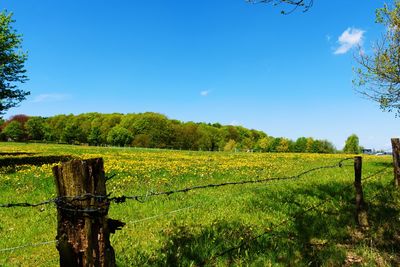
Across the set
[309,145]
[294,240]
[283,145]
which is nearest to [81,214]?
[294,240]

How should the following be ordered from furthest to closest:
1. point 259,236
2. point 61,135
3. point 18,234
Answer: point 61,135, point 18,234, point 259,236

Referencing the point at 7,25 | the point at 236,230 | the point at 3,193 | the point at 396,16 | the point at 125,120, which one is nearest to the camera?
the point at 236,230

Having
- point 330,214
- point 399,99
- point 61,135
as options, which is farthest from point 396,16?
point 61,135

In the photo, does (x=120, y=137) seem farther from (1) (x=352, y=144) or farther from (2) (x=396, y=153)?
(2) (x=396, y=153)

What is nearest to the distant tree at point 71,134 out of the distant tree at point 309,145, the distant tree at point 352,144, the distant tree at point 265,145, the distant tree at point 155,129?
the distant tree at point 155,129

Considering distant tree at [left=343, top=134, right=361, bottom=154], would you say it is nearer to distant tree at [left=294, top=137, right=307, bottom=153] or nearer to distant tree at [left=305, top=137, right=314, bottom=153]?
distant tree at [left=305, top=137, right=314, bottom=153]

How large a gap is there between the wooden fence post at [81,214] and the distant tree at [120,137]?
159755 millimetres

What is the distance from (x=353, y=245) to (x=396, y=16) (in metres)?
25.2

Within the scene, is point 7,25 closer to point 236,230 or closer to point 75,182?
point 236,230

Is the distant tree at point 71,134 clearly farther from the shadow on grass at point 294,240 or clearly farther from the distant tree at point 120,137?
the shadow on grass at point 294,240

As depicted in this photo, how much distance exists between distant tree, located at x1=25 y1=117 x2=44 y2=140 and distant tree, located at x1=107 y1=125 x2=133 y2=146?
111ft

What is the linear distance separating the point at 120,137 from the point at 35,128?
4179 centimetres

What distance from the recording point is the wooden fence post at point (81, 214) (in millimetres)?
3666

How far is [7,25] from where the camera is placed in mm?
32156
